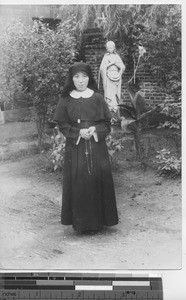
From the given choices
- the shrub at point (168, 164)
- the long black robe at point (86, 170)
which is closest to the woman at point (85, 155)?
the long black robe at point (86, 170)

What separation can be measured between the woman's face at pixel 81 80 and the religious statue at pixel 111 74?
8 centimetres

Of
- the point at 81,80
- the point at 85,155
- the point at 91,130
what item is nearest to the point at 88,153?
the point at 85,155

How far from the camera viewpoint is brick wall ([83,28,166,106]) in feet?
8.72

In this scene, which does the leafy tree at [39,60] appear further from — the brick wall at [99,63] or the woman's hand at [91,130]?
the woman's hand at [91,130]

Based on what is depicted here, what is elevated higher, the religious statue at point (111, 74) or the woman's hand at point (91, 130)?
the religious statue at point (111, 74)

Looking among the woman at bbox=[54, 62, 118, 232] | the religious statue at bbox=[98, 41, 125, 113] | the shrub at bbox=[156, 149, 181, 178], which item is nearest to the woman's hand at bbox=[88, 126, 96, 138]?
the woman at bbox=[54, 62, 118, 232]

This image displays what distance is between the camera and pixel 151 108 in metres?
2.69

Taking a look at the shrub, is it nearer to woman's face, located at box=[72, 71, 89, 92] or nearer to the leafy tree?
woman's face, located at box=[72, 71, 89, 92]

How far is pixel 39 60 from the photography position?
8.86ft

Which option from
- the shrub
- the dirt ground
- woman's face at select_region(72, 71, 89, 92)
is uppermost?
woman's face at select_region(72, 71, 89, 92)

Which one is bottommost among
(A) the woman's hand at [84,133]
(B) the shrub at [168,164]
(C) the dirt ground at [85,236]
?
(C) the dirt ground at [85,236]

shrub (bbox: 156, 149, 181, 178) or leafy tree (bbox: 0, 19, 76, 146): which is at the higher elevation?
leafy tree (bbox: 0, 19, 76, 146)

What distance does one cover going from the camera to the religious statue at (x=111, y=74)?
8.73ft

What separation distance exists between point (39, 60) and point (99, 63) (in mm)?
313
